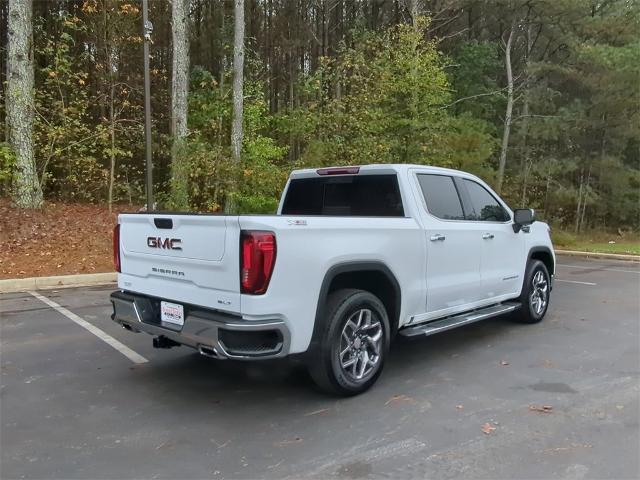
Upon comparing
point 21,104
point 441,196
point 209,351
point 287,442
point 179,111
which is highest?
point 179,111

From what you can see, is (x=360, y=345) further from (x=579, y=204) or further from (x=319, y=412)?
(x=579, y=204)

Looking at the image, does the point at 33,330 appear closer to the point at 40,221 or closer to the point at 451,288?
the point at 451,288

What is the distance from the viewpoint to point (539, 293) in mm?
7191

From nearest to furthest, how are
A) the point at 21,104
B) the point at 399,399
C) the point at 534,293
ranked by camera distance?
the point at 399,399, the point at 534,293, the point at 21,104

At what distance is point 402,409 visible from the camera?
13.9 feet

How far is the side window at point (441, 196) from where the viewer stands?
539 centimetres

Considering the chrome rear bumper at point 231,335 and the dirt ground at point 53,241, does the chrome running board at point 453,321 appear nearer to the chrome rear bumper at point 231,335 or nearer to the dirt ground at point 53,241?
the chrome rear bumper at point 231,335

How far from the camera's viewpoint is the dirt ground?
10438 mm

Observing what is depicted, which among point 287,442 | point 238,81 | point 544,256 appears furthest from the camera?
point 238,81

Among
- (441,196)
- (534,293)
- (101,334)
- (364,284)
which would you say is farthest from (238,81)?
(364,284)

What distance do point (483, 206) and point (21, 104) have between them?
11.7 m

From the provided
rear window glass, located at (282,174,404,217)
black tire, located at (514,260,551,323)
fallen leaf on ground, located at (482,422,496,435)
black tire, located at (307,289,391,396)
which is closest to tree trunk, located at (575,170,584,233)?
black tire, located at (514,260,551,323)

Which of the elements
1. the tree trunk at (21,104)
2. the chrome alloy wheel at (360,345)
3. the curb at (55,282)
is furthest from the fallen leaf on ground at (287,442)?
the tree trunk at (21,104)

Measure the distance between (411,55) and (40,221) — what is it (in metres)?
10.8
